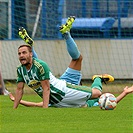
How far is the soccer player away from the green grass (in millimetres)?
427

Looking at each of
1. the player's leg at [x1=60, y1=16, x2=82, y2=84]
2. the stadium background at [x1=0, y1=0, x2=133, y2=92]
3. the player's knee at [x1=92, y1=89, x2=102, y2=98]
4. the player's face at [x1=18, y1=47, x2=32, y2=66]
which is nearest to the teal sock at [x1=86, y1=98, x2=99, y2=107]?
the player's leg at [x1=60, y1=16, x2=82, y2=84]

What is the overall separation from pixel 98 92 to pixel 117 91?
5.93 m

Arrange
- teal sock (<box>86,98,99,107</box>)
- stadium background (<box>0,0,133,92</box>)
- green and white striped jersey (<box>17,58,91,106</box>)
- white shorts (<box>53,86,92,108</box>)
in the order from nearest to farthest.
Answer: green and white striped jersey (<box>17,58,91,106</box>) < white shorts (<box>53,86,92,108</box>) < teal sock (<box>86,98,99,107</box>) < stadium background (<box>0,0,133,92</box>)

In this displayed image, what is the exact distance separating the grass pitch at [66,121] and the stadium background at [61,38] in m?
8.64

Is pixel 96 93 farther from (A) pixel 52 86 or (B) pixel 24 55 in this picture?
(B) pixel 24 55

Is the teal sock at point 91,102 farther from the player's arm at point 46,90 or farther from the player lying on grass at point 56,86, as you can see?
the player's arm at point 46,90

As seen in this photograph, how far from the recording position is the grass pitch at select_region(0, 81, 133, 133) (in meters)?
7.88

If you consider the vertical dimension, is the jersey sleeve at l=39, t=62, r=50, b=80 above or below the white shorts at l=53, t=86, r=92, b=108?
above

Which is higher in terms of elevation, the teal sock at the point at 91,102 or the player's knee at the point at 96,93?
the player's knee at the point at 96,93

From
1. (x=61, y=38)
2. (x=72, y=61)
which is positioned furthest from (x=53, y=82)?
(x=61, y=38)

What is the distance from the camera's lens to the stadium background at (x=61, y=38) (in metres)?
19.7

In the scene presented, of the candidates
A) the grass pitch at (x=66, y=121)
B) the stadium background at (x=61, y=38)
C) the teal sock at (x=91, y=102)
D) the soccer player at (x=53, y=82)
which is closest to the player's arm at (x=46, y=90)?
the soccer player at (x=53, y=82)

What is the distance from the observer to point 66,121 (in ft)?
29.2

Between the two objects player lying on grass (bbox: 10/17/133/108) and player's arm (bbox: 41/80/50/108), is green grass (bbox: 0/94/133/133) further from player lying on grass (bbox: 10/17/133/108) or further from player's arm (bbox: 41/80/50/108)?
player lying on grass (bbox: 10/17/133/108)
